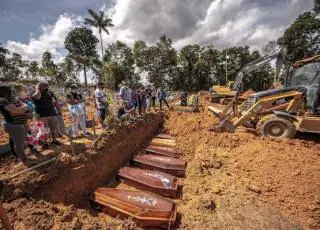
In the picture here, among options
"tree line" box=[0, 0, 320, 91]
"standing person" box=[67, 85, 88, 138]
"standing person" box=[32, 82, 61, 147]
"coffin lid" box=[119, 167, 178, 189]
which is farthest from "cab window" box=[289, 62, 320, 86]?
"tree line" box=[0, 0, 320, 91]

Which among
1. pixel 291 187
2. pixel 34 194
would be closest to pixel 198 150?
pixel 291 187

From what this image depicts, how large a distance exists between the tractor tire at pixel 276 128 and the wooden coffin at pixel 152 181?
393 centimetres

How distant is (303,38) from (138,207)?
38.2 meters

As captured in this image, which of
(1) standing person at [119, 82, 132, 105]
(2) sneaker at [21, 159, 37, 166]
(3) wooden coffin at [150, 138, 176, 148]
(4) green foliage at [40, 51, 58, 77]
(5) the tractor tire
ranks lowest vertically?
(3) wooden coffin at [150, 138, 176, 148]

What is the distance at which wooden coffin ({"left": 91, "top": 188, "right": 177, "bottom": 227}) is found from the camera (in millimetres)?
3322

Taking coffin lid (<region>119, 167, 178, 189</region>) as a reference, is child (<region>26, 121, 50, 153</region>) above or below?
above

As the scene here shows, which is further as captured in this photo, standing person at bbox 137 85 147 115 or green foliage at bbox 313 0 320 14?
green foliage at bbox 313 0 320 14

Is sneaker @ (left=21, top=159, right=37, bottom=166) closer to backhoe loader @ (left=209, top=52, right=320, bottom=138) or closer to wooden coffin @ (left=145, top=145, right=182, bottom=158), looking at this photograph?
wooden coffin @ (left=145, top=145, right=182, bottom=158)

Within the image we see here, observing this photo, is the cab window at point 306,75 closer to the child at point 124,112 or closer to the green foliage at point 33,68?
the child at point 124,112

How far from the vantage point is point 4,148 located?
4723 mm

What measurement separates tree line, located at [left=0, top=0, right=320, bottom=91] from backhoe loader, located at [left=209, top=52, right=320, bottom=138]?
25373mm

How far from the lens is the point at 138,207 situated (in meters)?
3.47

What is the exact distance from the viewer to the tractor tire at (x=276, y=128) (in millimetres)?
6254

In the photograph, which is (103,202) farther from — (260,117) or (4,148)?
(260,117)
